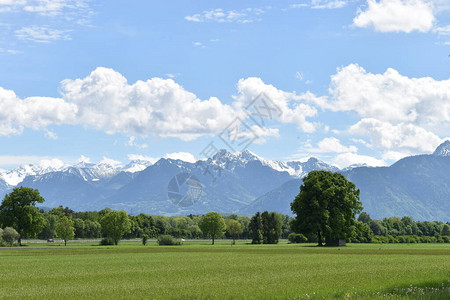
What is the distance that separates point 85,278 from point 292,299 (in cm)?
1982

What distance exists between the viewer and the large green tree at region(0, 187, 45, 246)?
126 metres

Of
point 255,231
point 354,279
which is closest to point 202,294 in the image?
point 354,279

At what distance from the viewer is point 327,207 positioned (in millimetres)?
101750

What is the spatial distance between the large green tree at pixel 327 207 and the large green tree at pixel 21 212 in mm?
65955

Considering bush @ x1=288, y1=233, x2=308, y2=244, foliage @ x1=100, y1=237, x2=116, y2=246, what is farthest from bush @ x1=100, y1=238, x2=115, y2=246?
bush @ x1=288, y1=233, x2=308, y2=244

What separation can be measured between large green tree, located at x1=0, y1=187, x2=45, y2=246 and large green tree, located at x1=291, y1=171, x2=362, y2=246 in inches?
2597

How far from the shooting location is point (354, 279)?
33.4 m

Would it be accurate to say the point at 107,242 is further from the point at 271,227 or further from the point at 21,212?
the point at 271,227

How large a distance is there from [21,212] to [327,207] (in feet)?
245

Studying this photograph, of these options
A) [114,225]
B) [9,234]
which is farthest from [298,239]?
[9,234]

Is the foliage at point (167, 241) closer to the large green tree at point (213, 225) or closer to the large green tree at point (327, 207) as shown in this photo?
the large green tree at point (213, 225)

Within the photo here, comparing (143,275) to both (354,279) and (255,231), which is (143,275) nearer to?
(354,279)

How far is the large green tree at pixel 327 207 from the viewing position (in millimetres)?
99562

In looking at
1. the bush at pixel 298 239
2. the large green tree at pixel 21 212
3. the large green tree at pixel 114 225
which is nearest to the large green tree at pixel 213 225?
the bush at pixel 298 239
